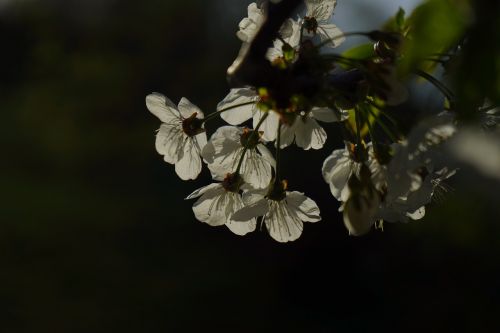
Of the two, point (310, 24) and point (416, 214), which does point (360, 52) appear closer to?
point (310, 24)

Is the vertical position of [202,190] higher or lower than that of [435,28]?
lower

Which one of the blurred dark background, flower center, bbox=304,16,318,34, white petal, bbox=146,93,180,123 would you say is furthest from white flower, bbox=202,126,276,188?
the blurred dark background

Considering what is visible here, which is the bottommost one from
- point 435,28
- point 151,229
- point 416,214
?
point 151,229

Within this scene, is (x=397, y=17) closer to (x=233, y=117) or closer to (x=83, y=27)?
(x=233, y=117)

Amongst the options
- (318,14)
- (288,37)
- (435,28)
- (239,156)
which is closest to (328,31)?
(318,14)

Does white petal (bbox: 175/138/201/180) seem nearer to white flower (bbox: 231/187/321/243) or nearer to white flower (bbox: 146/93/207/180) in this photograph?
white flower (bbox: 146/93/207/180)

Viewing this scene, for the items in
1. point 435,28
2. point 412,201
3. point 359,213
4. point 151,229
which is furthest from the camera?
point 151,229
